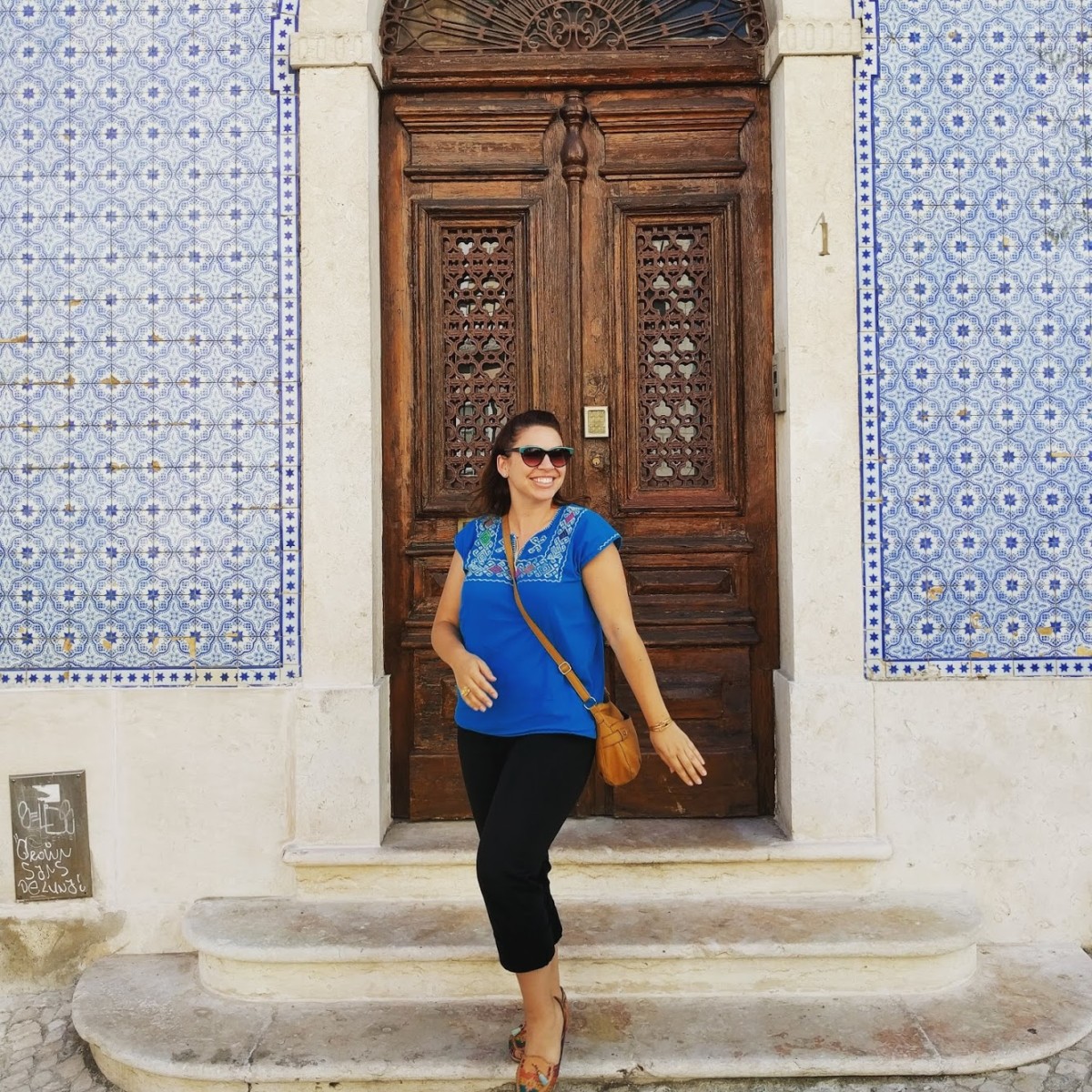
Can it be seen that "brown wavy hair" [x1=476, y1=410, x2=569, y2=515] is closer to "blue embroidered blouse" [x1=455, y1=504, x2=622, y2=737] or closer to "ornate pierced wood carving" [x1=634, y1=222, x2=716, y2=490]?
"blue embroidered blouse" [x1=455, y1=504, x2=622, y2=737]

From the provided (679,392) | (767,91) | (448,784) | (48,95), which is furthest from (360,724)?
(767,91)

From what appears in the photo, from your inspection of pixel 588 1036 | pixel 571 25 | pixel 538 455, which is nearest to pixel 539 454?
pixel 538 455

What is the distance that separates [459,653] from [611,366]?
1640 millimetres

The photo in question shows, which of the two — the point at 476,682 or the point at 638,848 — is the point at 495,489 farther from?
the point at 638,848

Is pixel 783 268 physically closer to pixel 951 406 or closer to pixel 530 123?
pixel 951 406

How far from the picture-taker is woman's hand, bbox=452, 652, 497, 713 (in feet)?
8.59

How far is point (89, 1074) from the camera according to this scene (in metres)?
3.15

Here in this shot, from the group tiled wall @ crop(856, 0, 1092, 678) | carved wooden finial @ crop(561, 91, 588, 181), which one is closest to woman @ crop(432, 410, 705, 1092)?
tiled wall @ crop(856, 0, 1092, 678)

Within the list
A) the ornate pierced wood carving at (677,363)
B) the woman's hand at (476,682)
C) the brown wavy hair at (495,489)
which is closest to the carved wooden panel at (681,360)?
the ornate pierced wood carving at (677,363)

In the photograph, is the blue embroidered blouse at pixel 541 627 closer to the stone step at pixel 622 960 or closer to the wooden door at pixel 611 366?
the stone step at pixel 622 960

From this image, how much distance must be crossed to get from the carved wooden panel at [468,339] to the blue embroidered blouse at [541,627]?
1230 mm

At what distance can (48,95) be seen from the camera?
12.3 feet

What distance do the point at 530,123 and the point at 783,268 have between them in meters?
1.13

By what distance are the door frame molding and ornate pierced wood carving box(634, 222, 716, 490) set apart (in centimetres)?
37
